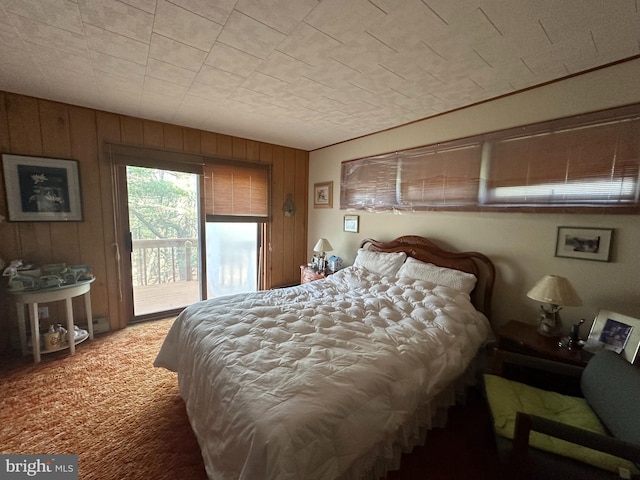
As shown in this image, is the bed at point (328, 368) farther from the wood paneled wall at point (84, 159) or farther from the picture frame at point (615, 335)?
the wood paneled wall at point (84, 159)

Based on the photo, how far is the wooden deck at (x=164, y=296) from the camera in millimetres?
3312

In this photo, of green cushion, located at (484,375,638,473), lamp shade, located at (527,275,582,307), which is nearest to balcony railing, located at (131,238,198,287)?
green cushion, located at (484,375,638,473)

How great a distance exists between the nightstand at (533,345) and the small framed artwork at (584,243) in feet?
2.02

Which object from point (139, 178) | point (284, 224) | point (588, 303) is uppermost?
point (139, 178)

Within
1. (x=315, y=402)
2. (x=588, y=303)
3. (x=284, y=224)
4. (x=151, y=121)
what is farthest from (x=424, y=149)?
(x=151, y=121)

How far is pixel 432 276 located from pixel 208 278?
2.91m

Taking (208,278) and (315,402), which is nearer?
(315,402)

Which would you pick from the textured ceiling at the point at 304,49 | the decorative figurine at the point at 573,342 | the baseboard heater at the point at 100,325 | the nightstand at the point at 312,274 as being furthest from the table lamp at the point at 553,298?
the baseboard heater at the point at 100,325

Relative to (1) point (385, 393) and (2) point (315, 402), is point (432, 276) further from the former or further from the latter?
(2) point (315, 402)

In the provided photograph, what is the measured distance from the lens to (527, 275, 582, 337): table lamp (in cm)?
169

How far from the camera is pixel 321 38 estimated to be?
151 cm

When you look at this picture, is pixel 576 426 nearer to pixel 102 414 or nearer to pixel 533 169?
pixel 533 169

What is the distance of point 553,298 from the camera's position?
1.70m

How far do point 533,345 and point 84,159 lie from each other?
4.29 metres
